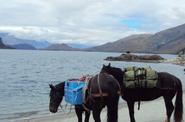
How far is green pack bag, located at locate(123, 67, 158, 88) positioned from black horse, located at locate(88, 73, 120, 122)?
1873 millimetres

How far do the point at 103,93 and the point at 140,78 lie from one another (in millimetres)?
2363

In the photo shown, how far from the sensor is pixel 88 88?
9766 millimetres

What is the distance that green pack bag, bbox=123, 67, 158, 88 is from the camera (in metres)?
11.4

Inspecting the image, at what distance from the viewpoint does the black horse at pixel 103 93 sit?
9273 mm

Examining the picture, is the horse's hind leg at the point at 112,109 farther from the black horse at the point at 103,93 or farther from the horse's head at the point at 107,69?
the horse's head at the point at 107,69

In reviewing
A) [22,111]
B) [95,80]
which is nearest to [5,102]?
[22,111]

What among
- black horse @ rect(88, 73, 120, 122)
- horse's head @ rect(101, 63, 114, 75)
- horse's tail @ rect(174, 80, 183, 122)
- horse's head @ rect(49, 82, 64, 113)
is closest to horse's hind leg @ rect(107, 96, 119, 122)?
black horse @ rect(88, 73, 120, 122)

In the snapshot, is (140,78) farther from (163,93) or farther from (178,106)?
(178,106)

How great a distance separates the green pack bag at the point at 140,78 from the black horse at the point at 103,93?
187cm

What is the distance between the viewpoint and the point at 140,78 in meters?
11.4

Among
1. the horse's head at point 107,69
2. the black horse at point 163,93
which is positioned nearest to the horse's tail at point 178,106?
the black horse at point 163,93

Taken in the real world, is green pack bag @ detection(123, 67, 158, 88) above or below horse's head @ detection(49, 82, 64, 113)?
above

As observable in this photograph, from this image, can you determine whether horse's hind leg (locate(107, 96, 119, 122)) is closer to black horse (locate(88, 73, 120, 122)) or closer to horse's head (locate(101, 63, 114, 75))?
black horse (locate(88, 73, 120, 122))

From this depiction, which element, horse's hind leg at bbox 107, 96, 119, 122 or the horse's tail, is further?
the horse's tail
